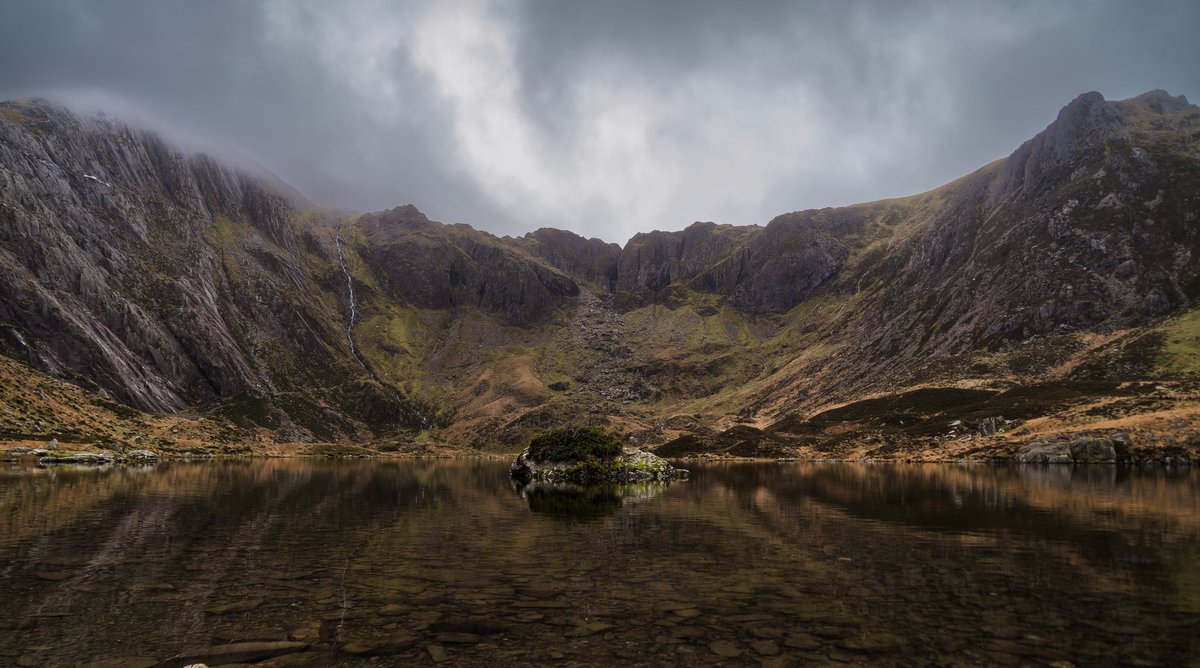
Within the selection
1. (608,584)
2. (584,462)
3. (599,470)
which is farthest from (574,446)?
(608,584)

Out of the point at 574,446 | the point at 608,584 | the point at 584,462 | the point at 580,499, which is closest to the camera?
the point at 608,584

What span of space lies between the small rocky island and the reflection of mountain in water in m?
3.45

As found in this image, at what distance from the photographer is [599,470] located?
85625 millimetres

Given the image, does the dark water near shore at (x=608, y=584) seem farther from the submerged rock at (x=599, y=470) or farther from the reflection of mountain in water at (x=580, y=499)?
the submerged rock at (x=599, y=470)

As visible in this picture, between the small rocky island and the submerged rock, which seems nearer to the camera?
the submerged rock

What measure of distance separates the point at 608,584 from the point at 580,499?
125 ft

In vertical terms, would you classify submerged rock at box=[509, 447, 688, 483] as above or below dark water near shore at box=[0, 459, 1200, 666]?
below

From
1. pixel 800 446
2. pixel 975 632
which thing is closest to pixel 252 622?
pixel 975 632

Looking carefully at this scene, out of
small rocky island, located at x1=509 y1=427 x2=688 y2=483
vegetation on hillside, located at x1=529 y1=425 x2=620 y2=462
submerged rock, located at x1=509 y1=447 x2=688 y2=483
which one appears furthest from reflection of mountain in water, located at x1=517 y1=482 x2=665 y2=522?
vegetation on hillside, located at x1=529 y1=425 x2=620 y2=462

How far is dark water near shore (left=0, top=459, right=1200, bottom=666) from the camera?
1473 centimetres

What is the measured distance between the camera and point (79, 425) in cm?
13300

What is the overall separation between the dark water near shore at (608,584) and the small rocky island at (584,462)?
41311 millimetres

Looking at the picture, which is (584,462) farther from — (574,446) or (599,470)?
(574,446)

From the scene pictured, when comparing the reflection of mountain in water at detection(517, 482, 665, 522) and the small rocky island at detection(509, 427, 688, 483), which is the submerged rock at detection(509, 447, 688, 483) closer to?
the small rocky island at detection(509, 427, 688, 483)
